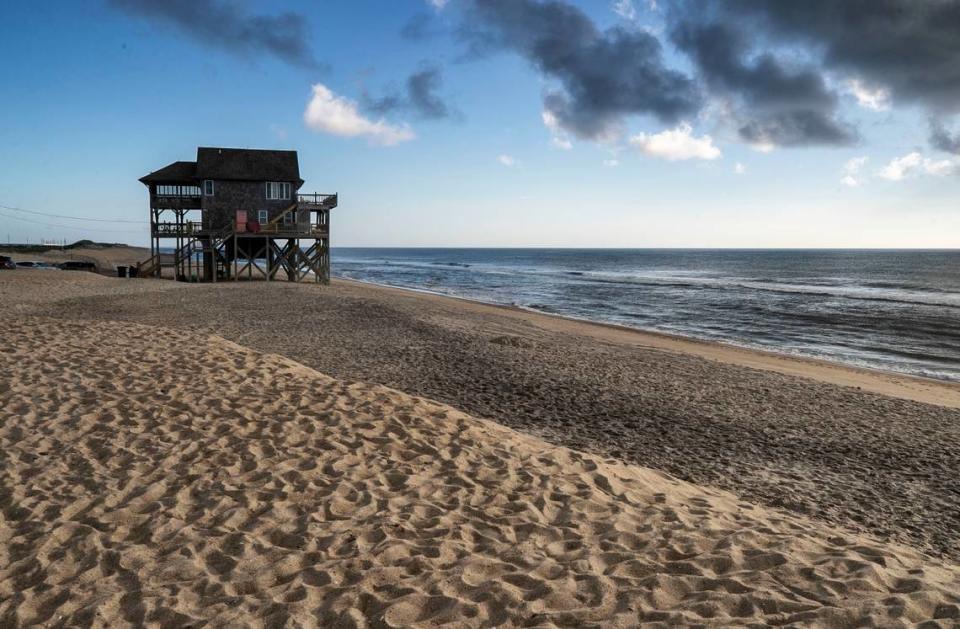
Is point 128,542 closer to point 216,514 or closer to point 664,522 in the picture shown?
point 216,514

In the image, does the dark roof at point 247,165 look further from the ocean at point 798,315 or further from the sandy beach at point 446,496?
the sandy beach at point 446,496

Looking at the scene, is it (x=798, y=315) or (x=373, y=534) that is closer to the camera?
(x=373, y=534)

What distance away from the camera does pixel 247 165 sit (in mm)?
38062

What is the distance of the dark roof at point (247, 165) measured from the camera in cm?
3725

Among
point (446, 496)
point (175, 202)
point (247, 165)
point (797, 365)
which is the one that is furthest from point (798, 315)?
point (175, 202)

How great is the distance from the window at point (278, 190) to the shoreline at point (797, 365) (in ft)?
68.5

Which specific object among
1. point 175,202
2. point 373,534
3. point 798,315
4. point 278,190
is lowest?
point 798,315

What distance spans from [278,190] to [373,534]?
118 feet

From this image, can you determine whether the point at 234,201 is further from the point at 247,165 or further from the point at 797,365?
the point at 797,365

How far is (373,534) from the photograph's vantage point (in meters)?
5.32

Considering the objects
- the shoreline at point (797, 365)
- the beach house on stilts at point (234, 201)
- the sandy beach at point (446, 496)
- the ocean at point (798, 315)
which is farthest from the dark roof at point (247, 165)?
the sandy beach at point (446, 496)

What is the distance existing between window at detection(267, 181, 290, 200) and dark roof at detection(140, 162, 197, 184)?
4.45m

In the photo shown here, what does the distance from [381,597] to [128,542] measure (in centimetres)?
231

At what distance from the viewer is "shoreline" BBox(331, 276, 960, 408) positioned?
1472 cm
